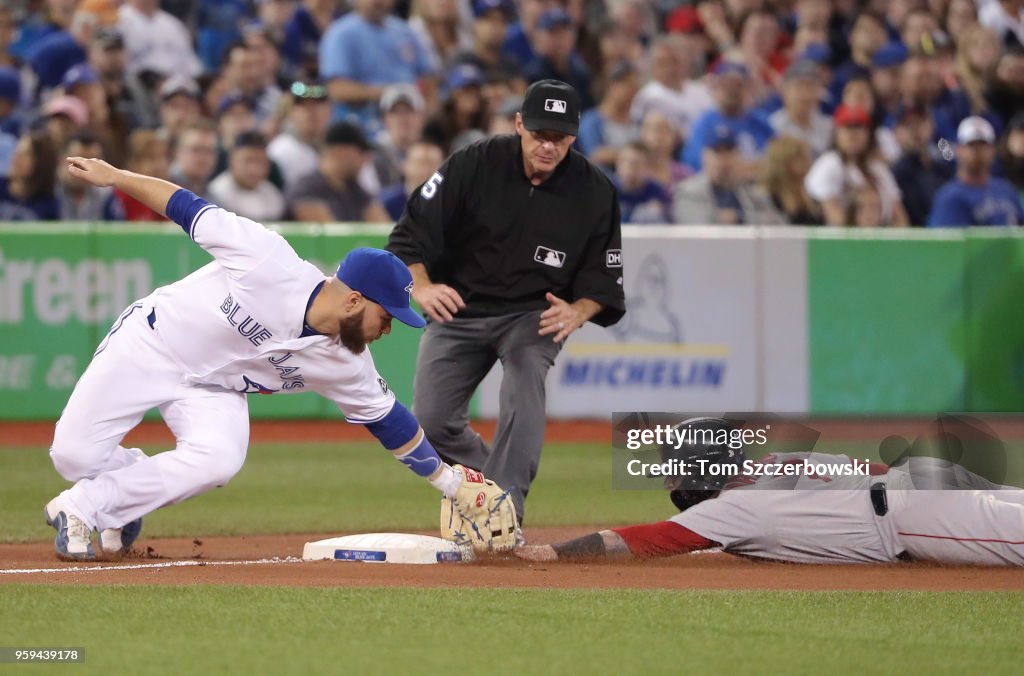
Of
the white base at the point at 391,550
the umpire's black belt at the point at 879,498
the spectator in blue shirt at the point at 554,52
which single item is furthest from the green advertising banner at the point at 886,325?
the white base at the point at 391,550

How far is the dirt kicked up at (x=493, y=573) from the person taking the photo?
264 inches

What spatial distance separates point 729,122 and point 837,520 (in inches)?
380

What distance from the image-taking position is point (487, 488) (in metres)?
7.41

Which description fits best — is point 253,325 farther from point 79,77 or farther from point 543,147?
point 79,77

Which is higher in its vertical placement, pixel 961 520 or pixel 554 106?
pixel 554 106

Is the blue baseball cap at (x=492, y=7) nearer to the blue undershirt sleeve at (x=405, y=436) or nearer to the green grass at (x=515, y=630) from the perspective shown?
the blue undershirt sleeve at (x=405, y=436)

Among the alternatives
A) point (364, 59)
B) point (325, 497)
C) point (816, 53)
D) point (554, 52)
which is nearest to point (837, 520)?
point (325, 497)

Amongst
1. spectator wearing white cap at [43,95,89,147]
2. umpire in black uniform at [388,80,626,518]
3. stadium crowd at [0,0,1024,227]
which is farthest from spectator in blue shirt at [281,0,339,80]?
umpire in black uniform at [388,80,626,518]

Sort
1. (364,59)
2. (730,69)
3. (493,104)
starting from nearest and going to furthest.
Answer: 1. (493,104)
2. (364,59)
3. (730,69)

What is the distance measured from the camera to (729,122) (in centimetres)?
1642

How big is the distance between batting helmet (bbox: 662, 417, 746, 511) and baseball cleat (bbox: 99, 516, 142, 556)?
2.46m

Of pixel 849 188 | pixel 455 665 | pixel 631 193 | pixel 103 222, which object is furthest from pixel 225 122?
pixel 455 665

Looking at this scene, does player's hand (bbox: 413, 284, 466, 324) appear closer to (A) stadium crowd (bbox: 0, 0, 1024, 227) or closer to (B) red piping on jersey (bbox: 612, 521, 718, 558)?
(B) red piping on jersey (bbox: 612, 521, 718, 558)

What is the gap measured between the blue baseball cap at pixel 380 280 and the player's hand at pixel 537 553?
4.32 ft
